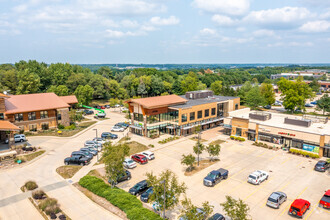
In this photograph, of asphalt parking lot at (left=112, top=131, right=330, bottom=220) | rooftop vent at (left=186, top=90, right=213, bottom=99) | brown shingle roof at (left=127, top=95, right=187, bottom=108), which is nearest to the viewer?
asphalt parking lot at (left=112, top=131, right=330, bottom=220)

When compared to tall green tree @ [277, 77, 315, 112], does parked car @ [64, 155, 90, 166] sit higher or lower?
lower

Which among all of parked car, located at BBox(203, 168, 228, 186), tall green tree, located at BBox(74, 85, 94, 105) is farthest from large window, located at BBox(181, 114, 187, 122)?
tall green tree, located at BBox(74, 85, 94, 105)

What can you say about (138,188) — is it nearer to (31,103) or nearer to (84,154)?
(84,154)

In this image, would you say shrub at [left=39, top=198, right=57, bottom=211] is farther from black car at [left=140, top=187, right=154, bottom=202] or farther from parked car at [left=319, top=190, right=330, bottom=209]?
parked car at [left=319, top=190, right=330, bottom=209]

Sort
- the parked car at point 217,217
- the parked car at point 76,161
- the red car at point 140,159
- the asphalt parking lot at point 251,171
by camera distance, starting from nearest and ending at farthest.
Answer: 1. the parked car at point 217,217
2. the asphalt parking lot at point 251,171
3. the parked car at point 76,161
4. the red car at point 140,159

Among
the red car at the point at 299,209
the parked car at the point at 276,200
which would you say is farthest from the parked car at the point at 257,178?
the red car at the point at 299,209

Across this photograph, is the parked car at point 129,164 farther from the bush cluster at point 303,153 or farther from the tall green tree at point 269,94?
the tall green tree at point 269,94

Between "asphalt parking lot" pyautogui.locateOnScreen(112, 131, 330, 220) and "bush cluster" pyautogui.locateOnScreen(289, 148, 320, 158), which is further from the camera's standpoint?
"bush cluster" pyautogui.locateOnScreen(289, 148, 320, 158)
